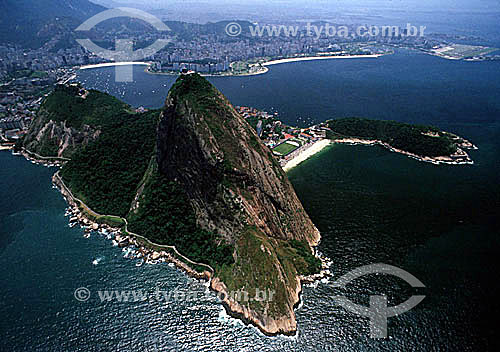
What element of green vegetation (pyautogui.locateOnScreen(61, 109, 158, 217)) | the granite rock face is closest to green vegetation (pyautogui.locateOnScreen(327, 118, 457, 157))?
the granite rock face

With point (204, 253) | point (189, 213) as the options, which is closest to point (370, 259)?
point (204, 253)

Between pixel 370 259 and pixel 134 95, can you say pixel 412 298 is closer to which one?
pixel 370 259

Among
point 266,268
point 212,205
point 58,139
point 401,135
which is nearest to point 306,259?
point 266,268

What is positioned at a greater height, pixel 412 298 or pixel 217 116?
pixel 217 116

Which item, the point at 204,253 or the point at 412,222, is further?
the point at 412,222

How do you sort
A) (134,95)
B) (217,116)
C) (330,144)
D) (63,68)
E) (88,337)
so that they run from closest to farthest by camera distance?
(88,337), (217,116), (330,144), (134,95), (63,68)

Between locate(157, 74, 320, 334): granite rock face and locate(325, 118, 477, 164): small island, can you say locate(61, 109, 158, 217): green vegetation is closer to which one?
locate(157, 74, 320, 334): granite rock face

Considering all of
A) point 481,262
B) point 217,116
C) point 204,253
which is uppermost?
point 217,116
